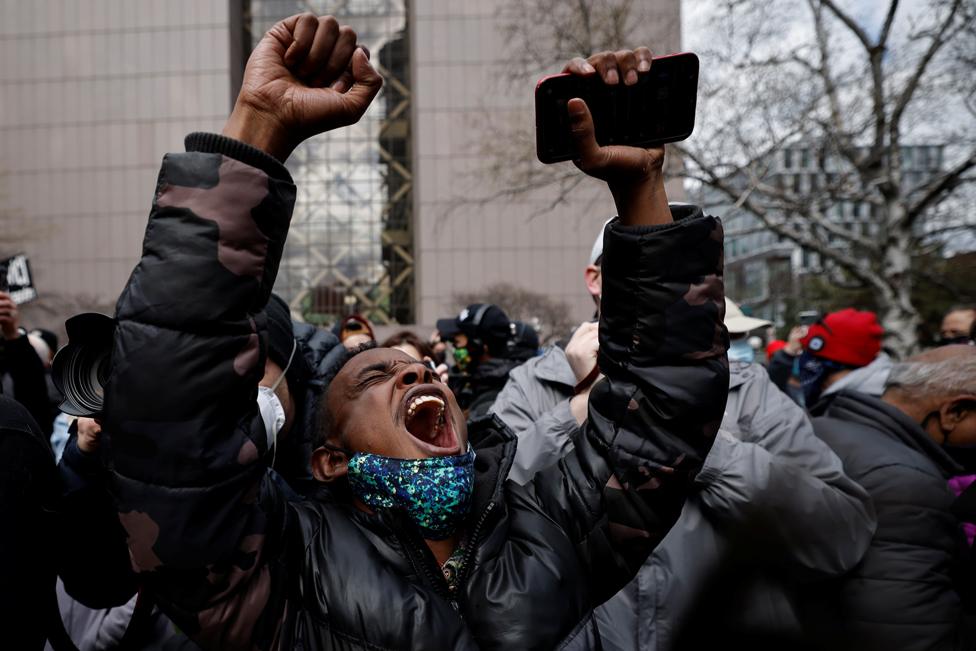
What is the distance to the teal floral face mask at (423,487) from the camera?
1.65m

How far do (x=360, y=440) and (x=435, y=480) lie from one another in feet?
0.74

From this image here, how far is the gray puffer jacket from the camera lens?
229 centimetres

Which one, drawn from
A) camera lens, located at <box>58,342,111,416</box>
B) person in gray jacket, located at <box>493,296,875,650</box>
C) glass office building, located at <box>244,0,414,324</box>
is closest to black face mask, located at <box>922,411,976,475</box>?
person in gray jacket, located at <box>493,296,875,650</box>

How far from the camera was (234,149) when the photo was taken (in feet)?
4.33

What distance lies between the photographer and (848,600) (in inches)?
96.7

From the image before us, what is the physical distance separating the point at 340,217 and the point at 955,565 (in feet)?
119

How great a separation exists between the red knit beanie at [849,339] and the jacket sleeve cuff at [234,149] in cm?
356

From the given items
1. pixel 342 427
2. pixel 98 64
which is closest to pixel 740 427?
pixel 342 427

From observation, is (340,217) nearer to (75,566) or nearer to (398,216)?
(398,216)

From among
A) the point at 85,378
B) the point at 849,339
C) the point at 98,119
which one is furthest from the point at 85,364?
the point at 98,119

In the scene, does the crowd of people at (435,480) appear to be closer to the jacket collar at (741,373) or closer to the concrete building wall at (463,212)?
the jacket collar at (741,373)

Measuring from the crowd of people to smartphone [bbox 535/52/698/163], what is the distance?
0.04 meters

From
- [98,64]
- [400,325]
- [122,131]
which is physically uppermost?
[98,64]

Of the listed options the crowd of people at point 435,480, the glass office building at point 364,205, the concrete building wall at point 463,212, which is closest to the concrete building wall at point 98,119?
the glass office building at point 364,205
